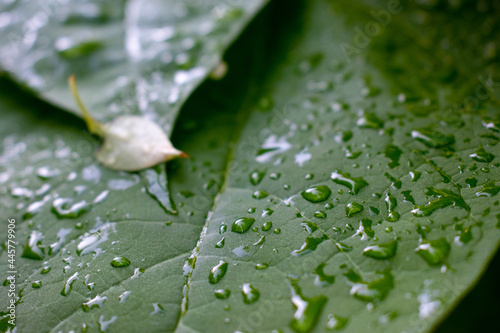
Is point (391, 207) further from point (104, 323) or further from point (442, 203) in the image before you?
point (104, 323)

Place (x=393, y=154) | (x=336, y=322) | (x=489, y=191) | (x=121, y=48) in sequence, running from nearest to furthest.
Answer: (x=336, y=322), (x=489, y=191), (x=393, y=154), (x=121, y=48)

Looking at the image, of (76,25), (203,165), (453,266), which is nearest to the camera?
(453,266)

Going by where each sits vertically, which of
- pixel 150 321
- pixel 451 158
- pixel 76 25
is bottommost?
pixel 150 321

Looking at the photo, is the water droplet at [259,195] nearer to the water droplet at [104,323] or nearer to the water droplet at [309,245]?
the water droplet at [309,245]

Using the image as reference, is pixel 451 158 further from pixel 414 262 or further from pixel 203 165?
pixel 203 165

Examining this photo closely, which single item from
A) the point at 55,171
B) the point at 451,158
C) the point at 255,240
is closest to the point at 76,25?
the point at 55,171

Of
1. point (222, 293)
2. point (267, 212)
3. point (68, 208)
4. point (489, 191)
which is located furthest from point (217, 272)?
point (489, 191)

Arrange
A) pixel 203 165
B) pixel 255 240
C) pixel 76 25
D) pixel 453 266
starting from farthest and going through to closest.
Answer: pixel 76 25, pixel 203 165, pixel 255 240, pixel 453 266

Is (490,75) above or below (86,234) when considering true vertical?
above
